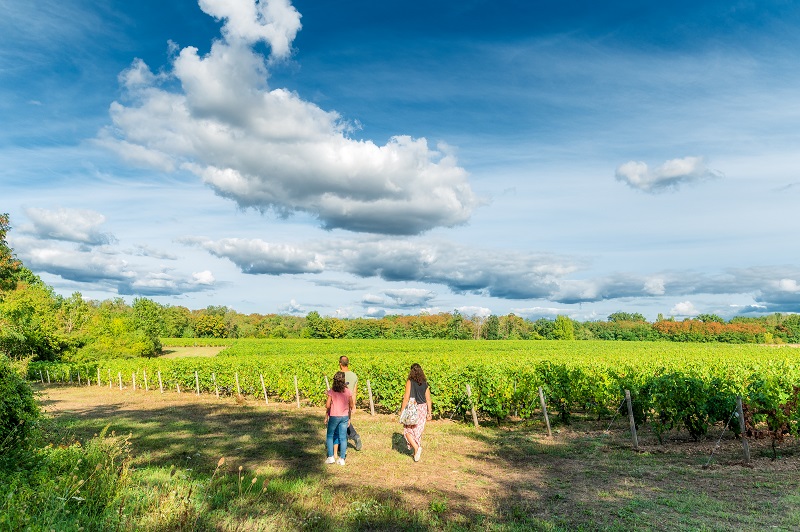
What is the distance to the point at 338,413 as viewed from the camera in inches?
391

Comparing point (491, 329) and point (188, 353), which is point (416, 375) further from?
point (491, 329)

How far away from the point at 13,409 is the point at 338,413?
5471mm

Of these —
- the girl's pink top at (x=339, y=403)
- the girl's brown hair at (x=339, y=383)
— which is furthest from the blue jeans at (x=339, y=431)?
the girl's brown hair at (x=339, y=383)

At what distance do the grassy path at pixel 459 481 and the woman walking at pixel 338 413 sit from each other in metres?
0.38

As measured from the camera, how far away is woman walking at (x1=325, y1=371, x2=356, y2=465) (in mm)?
→ 9891

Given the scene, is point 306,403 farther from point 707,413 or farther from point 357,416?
point 707,413

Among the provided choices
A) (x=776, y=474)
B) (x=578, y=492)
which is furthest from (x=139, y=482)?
(x=776, y=474)

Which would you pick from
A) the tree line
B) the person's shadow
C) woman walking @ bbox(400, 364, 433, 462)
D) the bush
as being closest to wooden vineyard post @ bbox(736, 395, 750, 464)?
woman walking @ bbox(400, 364, 433, 462)

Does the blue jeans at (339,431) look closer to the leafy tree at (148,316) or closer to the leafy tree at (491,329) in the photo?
the leafy tree at (148,316)

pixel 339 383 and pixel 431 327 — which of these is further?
pixel 431 327

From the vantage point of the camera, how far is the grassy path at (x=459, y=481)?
21.9 feet

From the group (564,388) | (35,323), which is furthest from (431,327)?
(564,388)

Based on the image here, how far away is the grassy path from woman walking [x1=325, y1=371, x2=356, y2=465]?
14.9 inches

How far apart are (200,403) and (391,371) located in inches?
423
